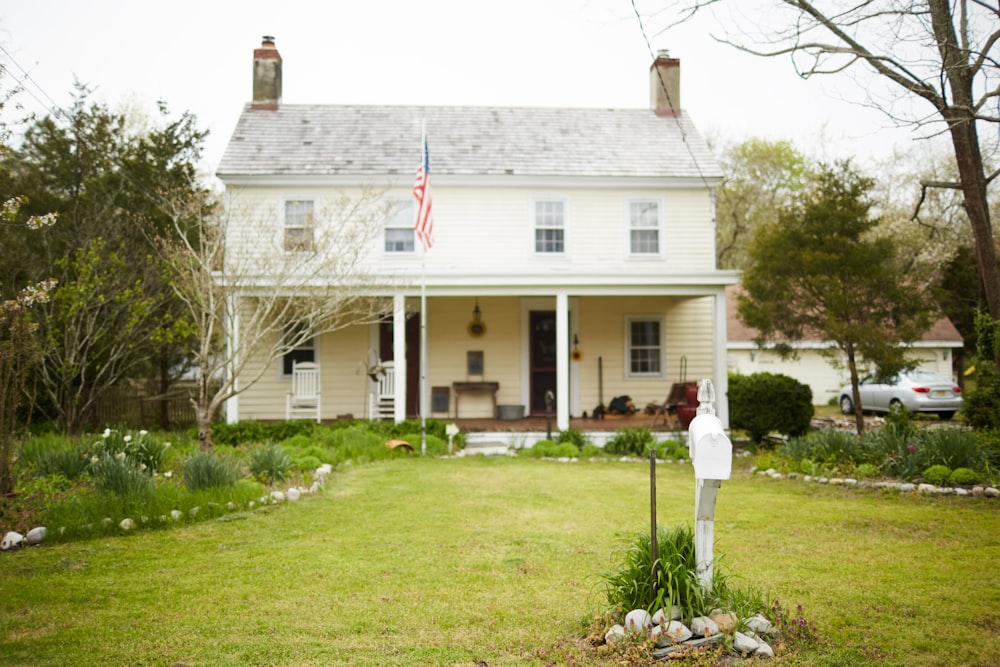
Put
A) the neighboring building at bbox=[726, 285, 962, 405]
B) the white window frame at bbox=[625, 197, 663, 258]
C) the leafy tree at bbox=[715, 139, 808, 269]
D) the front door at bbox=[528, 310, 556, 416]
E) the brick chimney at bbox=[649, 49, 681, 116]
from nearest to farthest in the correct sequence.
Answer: the white window frame at bbox=[625, 197, 663, 258]
the front door at bbox=[528, 310, 556, 416]
the brick chimney at bbox=[649, 49, 681, 116]
the neighboring building at bbox=[726, 285, 962, 405]
the leafy tree at bbox=[715, 139, 808, 269]

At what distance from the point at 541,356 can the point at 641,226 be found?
12.1 ft

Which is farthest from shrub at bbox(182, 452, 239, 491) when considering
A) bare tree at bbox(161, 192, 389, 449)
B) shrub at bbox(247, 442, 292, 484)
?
bare tree at bbox(161, 192, 389, 449)

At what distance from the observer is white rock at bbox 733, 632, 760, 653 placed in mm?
4188

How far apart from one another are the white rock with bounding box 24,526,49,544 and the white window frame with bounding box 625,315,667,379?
42.5 feet

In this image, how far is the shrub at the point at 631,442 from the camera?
1388cm

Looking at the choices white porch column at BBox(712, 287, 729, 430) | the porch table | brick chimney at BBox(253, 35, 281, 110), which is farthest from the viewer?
brick chimney at BBox(253, 35, 281, 110)

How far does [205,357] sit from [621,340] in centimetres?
998

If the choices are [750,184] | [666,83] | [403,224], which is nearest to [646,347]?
[403,224]

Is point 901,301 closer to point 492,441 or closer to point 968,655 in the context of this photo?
point 492,441

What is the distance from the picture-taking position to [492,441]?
1502cm

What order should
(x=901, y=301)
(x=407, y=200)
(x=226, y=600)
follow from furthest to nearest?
(x=407, y=200) < (x=901, y=301) < (x=226, y=600)

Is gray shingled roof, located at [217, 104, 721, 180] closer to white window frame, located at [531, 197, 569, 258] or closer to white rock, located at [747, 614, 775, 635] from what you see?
white window frame, located at [531, 197, 569, 258]

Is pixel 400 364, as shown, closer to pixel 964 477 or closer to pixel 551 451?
pixel 551 451

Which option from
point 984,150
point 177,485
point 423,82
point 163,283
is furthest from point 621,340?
point 423,82
